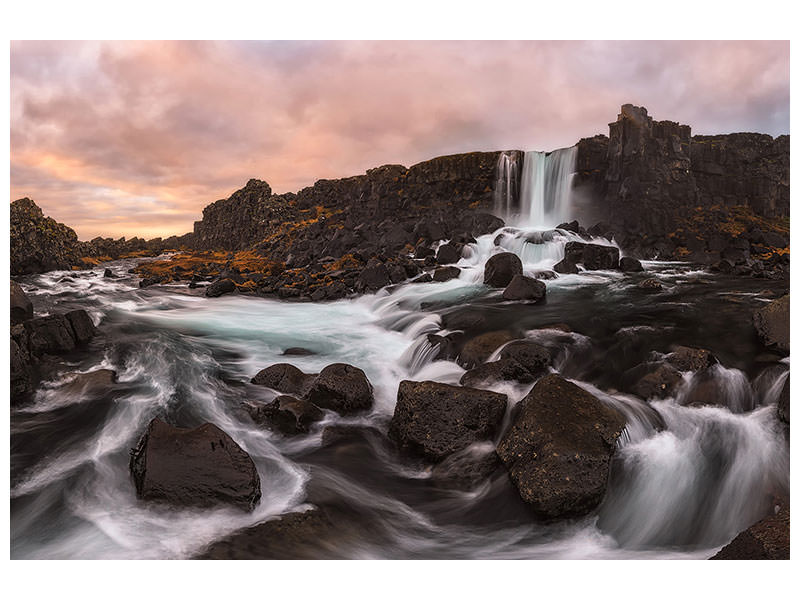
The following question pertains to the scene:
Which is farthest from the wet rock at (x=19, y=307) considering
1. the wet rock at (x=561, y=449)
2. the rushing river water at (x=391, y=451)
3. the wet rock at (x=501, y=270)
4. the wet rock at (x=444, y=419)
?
the wet rock at (x=501, y=270)

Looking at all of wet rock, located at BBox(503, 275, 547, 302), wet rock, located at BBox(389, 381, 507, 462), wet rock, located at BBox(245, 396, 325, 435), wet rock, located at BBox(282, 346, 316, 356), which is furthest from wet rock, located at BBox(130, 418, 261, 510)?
wet rock, located at BBox(503, 275, 547, 302)

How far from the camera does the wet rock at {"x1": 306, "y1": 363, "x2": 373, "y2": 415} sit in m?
5.48

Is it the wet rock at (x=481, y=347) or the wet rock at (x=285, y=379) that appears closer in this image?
the wet rock at (x=285, y=379)

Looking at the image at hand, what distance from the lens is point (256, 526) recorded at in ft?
11.2

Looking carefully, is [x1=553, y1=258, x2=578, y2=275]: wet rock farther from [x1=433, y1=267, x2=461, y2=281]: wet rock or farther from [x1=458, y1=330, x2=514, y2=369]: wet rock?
[x1=458, y1=330, x2=514, y2=369]: wet rock

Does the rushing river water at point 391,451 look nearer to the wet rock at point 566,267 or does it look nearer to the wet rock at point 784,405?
the wet rock at point 784,405

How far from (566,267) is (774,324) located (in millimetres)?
8112

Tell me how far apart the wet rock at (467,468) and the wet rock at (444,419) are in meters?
0.09

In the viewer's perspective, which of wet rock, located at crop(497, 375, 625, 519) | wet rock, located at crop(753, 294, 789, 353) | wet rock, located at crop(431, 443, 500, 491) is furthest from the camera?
wet rock, located at crop(753, 294, 789, 353)

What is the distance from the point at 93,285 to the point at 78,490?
1178 centimetres

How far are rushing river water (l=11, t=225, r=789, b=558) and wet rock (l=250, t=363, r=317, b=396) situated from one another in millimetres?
169

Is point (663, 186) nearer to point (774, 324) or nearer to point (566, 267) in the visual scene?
point (566, 267)

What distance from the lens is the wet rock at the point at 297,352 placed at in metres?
7.52

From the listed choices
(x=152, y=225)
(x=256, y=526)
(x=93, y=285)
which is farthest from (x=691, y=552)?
(x=93, y=285)
